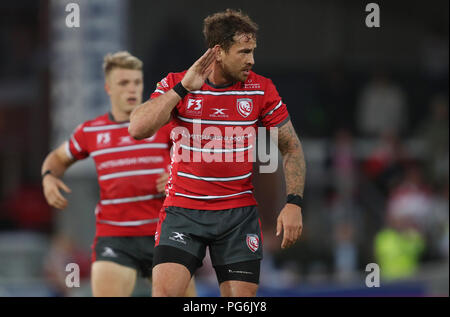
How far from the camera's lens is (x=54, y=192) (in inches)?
301

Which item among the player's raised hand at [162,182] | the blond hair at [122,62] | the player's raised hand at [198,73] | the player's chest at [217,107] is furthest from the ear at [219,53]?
the blond hair at [122,62]

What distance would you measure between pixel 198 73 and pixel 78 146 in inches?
94.9

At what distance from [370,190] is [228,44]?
35.3ft

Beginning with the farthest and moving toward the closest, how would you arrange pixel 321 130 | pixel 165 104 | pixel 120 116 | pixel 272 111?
pixel 321 130, pixel 120 116, pixel 272 111, pixel 165 104

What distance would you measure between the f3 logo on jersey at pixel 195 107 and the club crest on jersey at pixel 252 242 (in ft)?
3.19

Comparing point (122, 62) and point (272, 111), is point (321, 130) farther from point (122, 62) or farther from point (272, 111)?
point (272, 111)

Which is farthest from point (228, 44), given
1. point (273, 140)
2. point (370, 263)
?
point (370, 263)

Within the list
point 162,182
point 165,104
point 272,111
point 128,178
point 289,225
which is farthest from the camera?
point 128,178

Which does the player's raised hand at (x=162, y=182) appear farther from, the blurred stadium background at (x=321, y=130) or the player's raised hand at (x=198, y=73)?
the blurred stadium background at (x=321, y=130)

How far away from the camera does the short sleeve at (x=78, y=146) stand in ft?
26.2

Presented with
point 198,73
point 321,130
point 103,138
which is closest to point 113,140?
point 103,138

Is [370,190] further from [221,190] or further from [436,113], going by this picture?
[221,190]

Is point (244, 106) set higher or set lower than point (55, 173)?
higher

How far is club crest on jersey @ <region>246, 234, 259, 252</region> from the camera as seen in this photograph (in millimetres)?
6188
